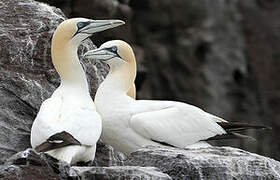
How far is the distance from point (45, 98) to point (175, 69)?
14.3m

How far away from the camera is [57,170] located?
10484 mm

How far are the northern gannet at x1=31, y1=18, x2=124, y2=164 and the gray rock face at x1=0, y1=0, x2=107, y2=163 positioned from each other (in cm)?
41

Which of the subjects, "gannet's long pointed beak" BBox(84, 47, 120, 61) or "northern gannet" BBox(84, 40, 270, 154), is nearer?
"northern gannet" BBox(84, 40, 270, 154)

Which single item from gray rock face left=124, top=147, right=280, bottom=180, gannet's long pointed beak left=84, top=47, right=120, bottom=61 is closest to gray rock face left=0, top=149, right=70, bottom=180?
gray rock face left=124, top=147, right=280, bottom=180

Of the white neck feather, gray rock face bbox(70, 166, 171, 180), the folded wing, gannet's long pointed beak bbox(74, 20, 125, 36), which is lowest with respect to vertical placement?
the folded wing

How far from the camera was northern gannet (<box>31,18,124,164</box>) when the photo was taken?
11.3 metres

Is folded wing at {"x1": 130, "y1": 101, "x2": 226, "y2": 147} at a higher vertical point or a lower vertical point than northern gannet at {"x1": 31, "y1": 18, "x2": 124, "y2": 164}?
lower

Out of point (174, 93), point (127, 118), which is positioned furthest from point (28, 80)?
point (174, 93)

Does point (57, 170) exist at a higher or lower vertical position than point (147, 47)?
higher

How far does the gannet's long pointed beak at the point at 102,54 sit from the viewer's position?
42.9 ft

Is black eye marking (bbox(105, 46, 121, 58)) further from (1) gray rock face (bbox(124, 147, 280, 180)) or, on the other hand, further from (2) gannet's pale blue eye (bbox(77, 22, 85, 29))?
(1) gray rock face (bbox(124, 147, 280, 180))

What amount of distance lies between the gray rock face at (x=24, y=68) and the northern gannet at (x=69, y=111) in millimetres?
413

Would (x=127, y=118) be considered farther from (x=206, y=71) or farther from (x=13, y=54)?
(x=206, y=71)

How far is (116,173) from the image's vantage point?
1064cm
